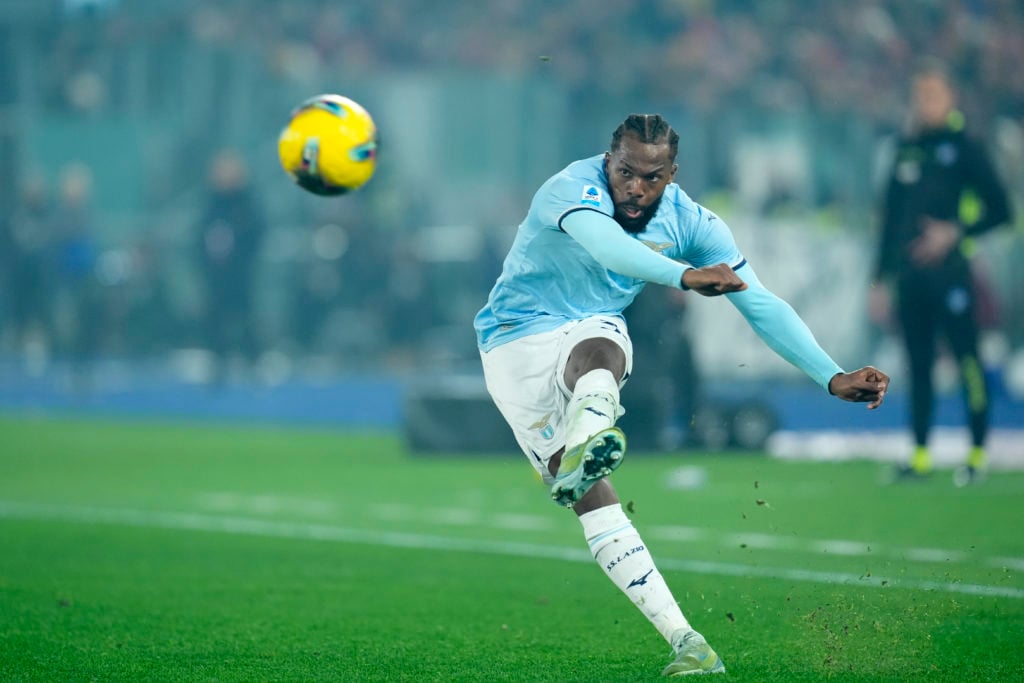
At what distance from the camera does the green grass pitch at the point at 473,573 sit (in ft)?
17.7

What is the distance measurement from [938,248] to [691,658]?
6.44 m

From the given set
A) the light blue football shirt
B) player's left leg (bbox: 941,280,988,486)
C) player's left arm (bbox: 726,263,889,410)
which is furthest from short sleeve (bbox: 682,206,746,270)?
player's left leg (bbox: 941,280,988,486)

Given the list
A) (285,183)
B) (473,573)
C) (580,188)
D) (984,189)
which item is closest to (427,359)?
(285,183)

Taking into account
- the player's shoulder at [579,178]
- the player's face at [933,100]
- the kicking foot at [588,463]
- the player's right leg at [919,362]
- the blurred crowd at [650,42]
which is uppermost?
the blurred crowd at [650,42]

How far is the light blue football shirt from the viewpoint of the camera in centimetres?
541

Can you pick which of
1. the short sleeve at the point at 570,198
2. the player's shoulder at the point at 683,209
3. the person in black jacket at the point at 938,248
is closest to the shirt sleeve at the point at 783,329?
the player's shoulder at the point at 683,209

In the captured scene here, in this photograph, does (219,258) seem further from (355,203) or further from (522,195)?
(522,195)

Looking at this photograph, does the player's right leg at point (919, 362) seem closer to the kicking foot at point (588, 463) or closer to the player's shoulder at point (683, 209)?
the player's shoulder at point (683, 209)

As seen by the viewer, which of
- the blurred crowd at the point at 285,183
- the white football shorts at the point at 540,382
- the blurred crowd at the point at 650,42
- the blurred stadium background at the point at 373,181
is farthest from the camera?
the blurred crowd at the point at 650,42

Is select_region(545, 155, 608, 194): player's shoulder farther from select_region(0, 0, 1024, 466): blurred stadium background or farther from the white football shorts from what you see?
select_region(0, 0, 1024, 466): blurred stadium background

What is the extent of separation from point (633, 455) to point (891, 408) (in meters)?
3.09

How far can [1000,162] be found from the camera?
17.5 meters

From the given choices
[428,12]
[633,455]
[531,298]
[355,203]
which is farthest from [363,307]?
[531,298]

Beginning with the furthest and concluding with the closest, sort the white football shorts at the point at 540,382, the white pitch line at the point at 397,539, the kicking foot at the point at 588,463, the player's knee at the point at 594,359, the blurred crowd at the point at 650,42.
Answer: the blurred crowd at the point at 650,42 → the white pitch line at the point at 397,539 → the white football shorts at the point at 540,382 → the player's knee at the point at 594,359 → the kicking foot at the point at 588,463
